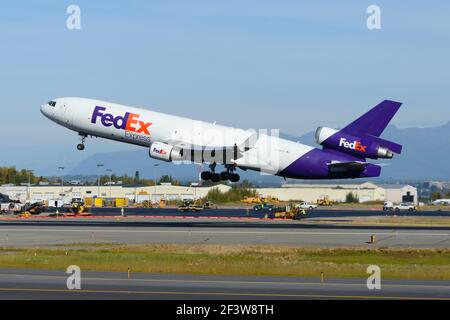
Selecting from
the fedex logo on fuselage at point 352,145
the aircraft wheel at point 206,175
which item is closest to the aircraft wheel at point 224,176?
the aircraft wheel at point 206,175

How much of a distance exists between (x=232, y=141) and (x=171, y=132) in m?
6.18

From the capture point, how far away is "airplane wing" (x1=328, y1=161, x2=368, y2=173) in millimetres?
83812

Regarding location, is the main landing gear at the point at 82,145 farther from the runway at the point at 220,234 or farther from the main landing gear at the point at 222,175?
the main landing gear at the point at 222,175

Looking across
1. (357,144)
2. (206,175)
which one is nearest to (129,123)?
(206,175)

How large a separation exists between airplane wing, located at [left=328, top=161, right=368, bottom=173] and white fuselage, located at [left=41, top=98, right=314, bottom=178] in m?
2.98

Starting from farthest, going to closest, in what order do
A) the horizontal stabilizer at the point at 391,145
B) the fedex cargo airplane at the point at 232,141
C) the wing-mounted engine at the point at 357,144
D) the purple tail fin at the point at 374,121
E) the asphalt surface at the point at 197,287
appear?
the purple tail fin at the point at 374,121, the wing-mounted engine at the point at 357,144, the horizontal stabilizer at the point at 391,145, the fedex cargo airplane at the point at 232,141, the asphalt surface at the point at 197,287

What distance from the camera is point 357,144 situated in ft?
277

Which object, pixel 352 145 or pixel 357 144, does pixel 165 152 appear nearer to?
pixel 352 145

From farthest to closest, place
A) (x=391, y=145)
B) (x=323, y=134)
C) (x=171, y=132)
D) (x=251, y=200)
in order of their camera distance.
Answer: (x=251, y=200) < (x=323, y=134) < (x=391, y=145) < (x=171, y=132)

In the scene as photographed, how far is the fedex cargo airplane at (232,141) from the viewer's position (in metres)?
82.1

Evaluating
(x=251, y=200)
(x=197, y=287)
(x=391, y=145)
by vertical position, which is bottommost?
(x=197, y=287)

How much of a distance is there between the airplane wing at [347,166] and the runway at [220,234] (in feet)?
19.9
